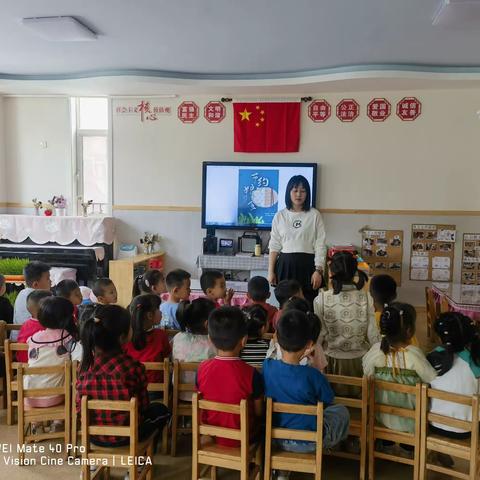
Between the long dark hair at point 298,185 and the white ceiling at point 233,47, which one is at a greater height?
the white ceiling at point 233,47

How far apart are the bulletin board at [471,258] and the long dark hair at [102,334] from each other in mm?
4708

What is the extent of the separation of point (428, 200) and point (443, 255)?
2.21 ft

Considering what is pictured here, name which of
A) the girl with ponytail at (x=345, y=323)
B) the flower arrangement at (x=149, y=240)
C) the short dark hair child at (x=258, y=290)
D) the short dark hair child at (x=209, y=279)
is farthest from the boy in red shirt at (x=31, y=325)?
the flower arrangement at (x=149, y=240)

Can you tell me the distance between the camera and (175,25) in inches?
146

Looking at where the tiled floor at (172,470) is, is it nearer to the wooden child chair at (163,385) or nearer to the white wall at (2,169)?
the wooden child chair at (163,385)

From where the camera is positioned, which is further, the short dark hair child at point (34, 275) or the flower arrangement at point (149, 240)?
the flower arrangement at point (149, 240)

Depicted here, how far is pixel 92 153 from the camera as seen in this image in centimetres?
620

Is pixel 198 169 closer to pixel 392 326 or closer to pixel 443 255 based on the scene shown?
pixel 443 255

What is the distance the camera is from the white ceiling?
337 centimetres

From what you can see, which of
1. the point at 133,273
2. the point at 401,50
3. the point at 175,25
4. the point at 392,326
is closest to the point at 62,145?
the point at 133,273

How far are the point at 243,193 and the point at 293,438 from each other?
13.6 ft

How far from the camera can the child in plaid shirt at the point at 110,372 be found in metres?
1.94

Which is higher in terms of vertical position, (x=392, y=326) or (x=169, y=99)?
(x=169, y=99)

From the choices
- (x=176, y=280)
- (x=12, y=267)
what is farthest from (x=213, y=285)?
(x=12, y=267)
